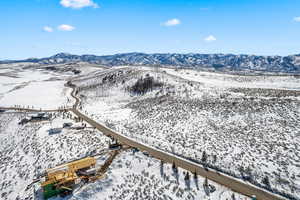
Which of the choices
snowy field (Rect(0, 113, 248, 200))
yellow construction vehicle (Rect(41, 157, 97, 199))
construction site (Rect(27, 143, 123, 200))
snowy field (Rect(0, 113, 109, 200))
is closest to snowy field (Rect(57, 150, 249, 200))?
snowy field (Rect(0, 113, 248, 200))

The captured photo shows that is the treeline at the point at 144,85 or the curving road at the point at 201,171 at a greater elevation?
the treeline at the point at 144,85

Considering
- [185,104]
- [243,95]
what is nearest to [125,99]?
[185,104]

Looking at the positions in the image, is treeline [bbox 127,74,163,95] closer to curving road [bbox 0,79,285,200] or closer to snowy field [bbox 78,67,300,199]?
snowy field [bbox 78,67,300,199]

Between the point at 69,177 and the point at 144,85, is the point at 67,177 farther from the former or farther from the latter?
the point at 144,85

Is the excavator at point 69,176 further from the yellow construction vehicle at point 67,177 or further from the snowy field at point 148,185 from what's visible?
the snowy field at point 148,185

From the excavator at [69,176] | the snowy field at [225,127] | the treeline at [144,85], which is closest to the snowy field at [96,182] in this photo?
the excavator at [69,176]

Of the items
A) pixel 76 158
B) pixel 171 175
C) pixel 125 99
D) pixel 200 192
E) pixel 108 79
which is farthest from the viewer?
pixel 108 79

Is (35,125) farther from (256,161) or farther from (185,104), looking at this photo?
(256,161)

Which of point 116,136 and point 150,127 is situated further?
point 150,127

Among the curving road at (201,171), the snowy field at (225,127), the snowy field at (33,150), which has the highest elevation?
the snowy field at (225,127)
